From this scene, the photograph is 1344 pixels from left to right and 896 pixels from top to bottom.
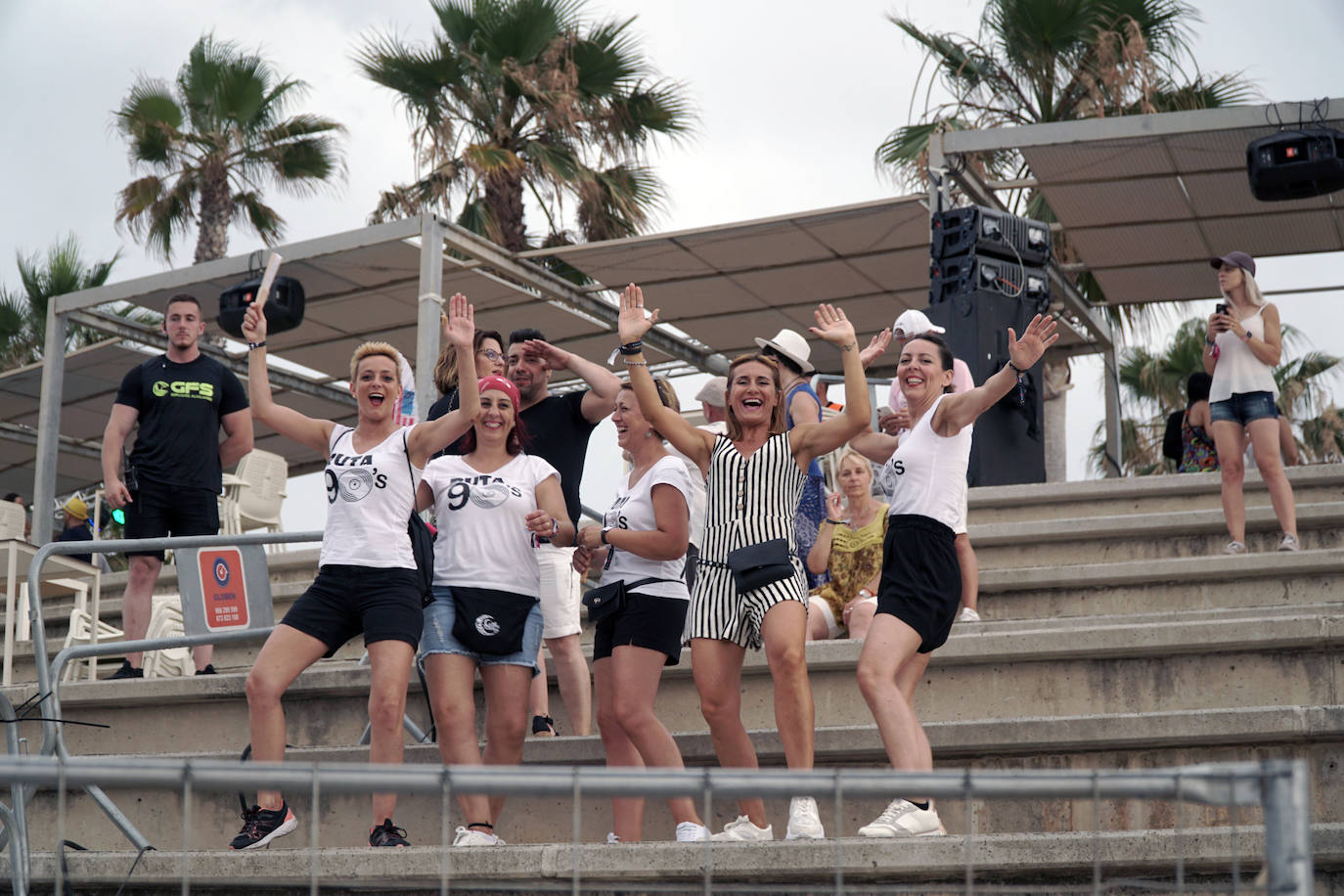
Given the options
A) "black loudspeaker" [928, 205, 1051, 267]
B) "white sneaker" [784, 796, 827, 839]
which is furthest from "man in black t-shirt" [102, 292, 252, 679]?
"black loudspeaker" [928, 205, 1051, 267]

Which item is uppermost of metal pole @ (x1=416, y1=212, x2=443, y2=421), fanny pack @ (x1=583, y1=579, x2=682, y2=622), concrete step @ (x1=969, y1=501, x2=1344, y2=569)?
metal pole @ (x1=416, y1=212, x2=443, y2=421)

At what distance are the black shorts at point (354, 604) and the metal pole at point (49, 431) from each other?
→ 7212mm

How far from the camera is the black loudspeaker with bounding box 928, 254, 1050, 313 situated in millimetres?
11133

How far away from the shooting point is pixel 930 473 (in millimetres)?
4969

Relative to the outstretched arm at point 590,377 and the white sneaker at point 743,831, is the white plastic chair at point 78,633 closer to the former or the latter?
the outstretched arm at point 590,377

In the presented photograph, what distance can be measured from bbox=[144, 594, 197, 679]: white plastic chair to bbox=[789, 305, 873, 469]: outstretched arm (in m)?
4.96

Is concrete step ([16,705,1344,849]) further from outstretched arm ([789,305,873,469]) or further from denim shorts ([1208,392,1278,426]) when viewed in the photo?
denim shorts ([1208,392,1278,426])

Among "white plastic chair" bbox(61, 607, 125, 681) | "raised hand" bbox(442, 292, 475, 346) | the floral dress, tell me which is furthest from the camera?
"white plastic chair" bbox(61, 607, 125, 681)

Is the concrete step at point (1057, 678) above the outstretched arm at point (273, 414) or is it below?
below

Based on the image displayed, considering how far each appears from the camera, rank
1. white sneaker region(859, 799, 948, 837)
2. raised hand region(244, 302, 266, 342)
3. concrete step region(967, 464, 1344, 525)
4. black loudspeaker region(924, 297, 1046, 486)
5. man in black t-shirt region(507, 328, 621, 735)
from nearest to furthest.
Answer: white sneaker region(859, 799, 948, 837) < raised hand region(244, 302, 266, 342) < man in black t-shirt region(507, 328, 621, 735) < concrete step region(967, 464, 1344, 525) < black loudspeaker region(924, 297, 1046, 486)

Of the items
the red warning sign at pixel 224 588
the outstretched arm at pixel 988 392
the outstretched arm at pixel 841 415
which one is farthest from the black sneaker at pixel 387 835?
the outstretched arm at pixel 988 392

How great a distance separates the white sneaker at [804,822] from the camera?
14.6 ft

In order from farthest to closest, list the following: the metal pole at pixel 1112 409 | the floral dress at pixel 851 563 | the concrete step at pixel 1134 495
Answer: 1. the metal pole at pixel 1112 409
2. the concrete step at pixel 1134 495
3. the floral dress at pixel 851 563

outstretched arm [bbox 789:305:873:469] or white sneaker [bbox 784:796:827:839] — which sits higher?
outstretched arm [bbox 789:305:873:469]
